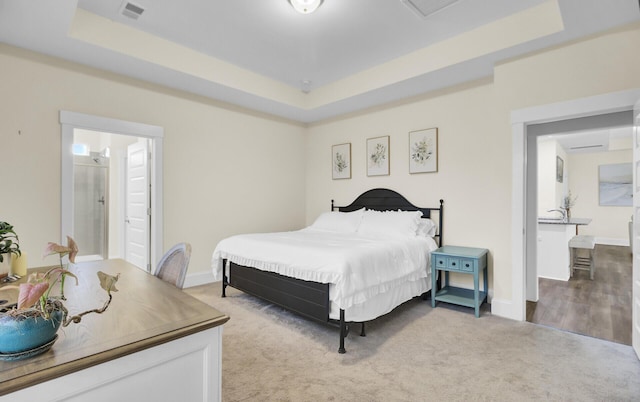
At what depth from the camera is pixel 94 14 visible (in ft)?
9.30

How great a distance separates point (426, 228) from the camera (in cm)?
386

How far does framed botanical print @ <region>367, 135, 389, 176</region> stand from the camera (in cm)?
452

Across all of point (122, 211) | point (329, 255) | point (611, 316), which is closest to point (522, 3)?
point (329, 255)

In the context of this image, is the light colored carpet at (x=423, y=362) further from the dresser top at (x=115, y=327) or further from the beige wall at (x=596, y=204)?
the beige wall at (x=596, y=204)

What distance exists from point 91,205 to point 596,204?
1205 centimetres

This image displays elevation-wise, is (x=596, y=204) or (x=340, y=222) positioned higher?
(x=596, y=204)

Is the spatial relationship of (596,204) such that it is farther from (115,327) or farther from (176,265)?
(115,327)

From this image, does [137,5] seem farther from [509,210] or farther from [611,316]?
[611,316]

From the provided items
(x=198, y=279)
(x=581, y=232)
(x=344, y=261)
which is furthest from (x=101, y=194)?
(x=581, y=232)

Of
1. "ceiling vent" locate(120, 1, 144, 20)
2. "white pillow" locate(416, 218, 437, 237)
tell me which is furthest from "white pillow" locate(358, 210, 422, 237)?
"ceiling vent" locate(120, 1, 144, 20)

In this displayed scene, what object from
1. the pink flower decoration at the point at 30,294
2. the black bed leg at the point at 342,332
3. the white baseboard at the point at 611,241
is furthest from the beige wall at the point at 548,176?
the pink flower decoration at the point at 30,294

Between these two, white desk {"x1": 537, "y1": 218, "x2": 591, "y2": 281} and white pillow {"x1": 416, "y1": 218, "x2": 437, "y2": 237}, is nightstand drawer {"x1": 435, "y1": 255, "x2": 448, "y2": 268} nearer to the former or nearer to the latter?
white pillow {"x1": 416, "y1": 218, "x2": 437, "y2": 237}

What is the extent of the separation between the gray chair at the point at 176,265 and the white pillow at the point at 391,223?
98.0 inches

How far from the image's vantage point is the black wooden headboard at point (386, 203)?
3.98 meters
